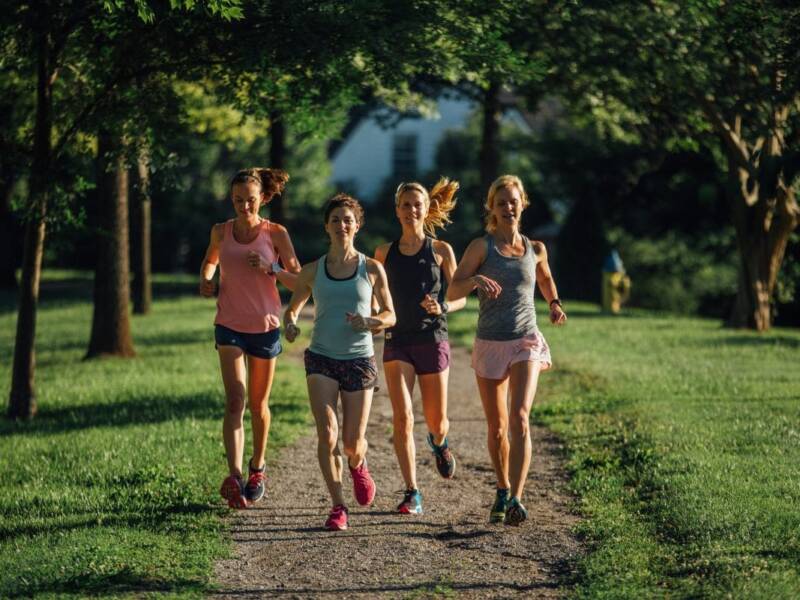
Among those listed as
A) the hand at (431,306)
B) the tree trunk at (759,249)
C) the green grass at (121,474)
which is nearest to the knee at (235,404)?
the green grass at (121,474)

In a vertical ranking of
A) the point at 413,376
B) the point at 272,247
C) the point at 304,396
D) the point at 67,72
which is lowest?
the point at 304,396

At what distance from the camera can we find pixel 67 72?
1218 centimetres

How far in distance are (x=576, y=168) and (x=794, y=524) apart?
94.2 ft

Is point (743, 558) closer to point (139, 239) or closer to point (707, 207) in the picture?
A: point (139, 239)

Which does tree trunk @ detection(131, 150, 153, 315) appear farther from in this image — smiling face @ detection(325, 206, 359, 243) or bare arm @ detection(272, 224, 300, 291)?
smiling face @ detection(325, 206, 359, 243)

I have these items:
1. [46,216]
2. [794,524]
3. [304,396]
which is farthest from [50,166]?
[794,524]

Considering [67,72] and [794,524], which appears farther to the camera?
[67,72]

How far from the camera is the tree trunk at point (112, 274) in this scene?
1609 centimetres

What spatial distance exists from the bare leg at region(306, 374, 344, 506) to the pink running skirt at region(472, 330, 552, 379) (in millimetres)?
953

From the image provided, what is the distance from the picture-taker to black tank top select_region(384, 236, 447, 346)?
7.48 metres

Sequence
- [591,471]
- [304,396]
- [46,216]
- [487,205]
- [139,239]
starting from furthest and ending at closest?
[139,239]
[304,396]
[46,216]
[591,471]
[487,205]

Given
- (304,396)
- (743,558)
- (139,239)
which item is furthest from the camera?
(139,239)

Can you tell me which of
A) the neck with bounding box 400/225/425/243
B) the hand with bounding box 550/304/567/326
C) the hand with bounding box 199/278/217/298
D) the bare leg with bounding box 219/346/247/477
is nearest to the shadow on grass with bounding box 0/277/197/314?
the hand with bounding box 199/278/217/298

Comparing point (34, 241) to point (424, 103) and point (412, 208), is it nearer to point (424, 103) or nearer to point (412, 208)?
point (412, 208)
